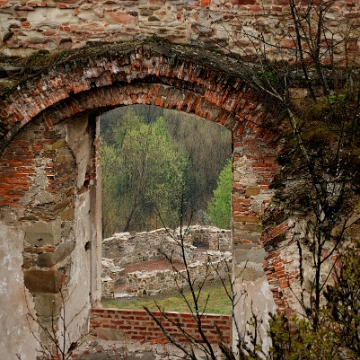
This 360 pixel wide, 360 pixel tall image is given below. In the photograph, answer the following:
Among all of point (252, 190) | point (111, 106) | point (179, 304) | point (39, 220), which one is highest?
point (111, 106)

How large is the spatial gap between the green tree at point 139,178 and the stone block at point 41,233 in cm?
1635

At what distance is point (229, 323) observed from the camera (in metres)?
7.04

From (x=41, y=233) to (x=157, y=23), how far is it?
2.76 metres

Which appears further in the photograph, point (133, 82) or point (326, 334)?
point (133, 82)

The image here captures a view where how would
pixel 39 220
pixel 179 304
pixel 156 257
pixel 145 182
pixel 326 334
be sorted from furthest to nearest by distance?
pixel 145 182
pixel 156 257
pixel 179 304
pixel 39 220
pixel 326 334

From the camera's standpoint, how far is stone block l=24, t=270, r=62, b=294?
604 centimetres

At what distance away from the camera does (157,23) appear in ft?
18.1

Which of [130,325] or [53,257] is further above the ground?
[53,257]

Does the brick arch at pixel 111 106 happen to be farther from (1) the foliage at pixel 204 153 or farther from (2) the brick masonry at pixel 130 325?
(1) the foliage at pixel 204 153

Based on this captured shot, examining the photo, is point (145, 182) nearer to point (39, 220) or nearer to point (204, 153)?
point (204, 153)

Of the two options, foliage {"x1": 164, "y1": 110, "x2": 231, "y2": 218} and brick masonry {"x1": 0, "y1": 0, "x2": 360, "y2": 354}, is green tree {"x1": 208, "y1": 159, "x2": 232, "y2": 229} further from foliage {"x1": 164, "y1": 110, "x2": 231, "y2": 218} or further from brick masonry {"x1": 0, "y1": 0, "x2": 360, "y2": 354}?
brick masonry {"x1": 0, "y1": 0, "x2": 360, "y2": 354}

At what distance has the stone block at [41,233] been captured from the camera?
235 inches

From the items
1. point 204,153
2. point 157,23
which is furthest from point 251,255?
point 204,153

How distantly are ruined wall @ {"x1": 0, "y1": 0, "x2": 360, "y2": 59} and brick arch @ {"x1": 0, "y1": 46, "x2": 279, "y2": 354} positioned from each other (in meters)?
0.40
